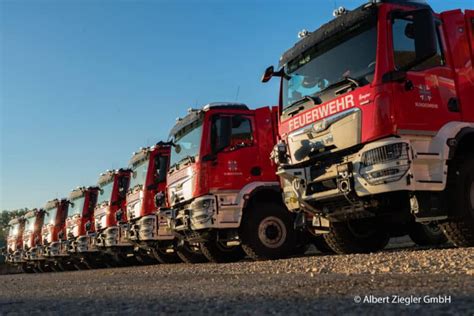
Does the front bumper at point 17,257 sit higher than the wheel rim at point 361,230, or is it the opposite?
the wheel rim at point 361,230

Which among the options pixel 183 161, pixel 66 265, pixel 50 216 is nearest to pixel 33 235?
pixel 50 216

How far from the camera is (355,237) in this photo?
7.83 m

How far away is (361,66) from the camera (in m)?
6.11

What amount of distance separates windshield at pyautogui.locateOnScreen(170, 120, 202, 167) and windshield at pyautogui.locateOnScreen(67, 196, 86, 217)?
8.89 meters

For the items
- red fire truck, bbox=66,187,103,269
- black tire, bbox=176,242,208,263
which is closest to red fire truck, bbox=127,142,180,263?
black tire, bbox=176,242,208,263

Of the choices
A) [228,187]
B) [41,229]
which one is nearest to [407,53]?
[228,187]

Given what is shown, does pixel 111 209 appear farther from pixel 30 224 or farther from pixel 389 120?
pixel 389 120

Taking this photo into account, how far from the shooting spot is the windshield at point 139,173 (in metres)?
12.9

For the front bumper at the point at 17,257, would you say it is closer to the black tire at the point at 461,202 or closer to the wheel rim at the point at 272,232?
the wheel rim at the point at 272,232

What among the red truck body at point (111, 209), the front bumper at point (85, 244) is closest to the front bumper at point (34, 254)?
the front bumper at point (85, 244)

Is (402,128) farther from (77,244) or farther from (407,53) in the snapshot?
(77,244)

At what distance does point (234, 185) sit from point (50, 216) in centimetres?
1444

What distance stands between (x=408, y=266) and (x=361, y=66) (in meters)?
2.55

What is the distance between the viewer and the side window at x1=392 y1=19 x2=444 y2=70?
5.86 m
